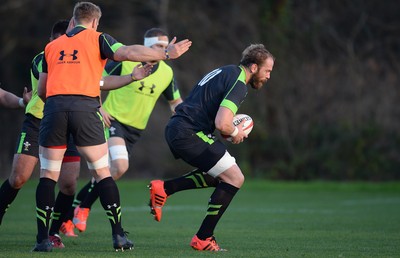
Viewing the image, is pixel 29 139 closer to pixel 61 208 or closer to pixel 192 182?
pixel 61 208

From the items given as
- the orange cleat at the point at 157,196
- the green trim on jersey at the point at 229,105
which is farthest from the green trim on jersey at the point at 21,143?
the green trim on jersey at the point at 229,105

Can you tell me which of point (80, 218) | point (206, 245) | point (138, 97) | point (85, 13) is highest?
point (85, 13)

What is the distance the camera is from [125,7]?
28250mm

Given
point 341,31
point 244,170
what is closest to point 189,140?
point 244,170

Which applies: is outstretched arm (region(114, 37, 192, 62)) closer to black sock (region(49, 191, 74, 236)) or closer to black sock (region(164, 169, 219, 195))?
black sock (region(164, 169, 219, 195))

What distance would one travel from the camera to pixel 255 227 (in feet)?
35.6

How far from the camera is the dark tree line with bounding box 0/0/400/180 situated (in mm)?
22875

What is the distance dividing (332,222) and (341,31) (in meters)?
15.6

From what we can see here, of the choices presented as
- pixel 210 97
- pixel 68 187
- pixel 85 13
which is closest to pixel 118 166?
pixel 68 187

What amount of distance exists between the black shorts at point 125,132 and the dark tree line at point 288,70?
1203cm

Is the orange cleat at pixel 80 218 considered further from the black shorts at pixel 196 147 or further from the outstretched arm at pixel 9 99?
the black shorts at pixel 196 147

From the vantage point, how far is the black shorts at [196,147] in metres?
8.20

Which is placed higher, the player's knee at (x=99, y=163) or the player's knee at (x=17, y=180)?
the player's knee at (x=99, y=163)

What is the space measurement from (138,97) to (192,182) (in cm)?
269
